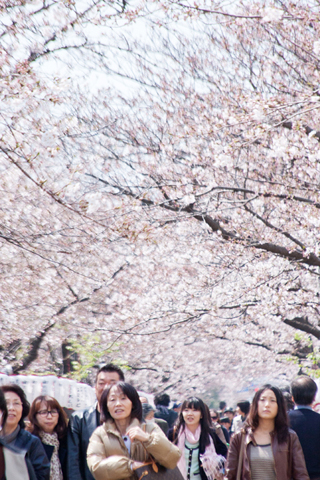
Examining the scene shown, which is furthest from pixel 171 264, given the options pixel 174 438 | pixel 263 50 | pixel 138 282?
pixel 174 438

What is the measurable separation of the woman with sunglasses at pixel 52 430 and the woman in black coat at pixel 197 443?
1.04 metres

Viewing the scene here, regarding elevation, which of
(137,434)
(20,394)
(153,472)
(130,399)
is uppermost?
(20,394)

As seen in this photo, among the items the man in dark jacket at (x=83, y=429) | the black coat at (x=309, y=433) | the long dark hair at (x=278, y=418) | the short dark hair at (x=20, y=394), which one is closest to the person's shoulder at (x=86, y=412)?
the man in dark jacket at (x=83, y=429)

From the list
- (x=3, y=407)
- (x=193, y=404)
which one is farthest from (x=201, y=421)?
(x=3, y=407)

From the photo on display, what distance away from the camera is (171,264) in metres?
11.0

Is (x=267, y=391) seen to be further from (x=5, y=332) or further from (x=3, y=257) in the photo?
(x=5, y=332)

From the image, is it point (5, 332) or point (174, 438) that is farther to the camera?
point (5, 332)

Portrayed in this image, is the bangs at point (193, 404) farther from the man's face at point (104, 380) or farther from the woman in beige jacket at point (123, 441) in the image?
the woman in beige jacket at point (123, 441)

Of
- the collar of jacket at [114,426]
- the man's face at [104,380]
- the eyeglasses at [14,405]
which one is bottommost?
the collar of jacket at [114,426]

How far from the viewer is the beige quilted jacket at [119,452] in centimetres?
305

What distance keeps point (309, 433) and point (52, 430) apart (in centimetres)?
215

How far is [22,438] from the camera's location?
12.2 feet

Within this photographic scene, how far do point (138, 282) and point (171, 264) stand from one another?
4.50 ft

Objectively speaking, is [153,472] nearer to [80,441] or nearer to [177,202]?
[80,441]
